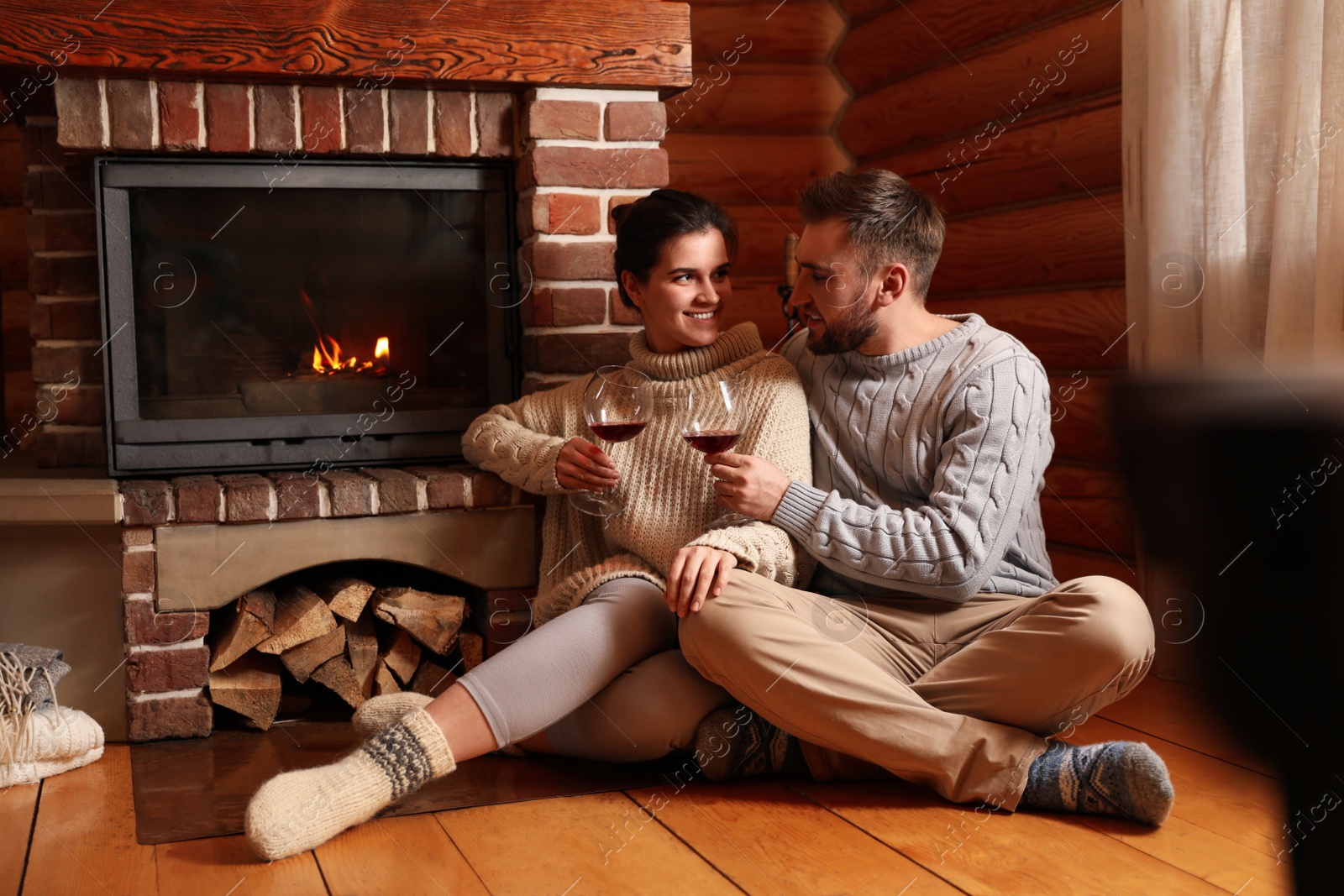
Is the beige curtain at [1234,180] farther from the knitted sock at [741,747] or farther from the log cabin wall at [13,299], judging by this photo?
the log cabin wall at [13,299]

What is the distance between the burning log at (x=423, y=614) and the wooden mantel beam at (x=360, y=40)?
0.94 meters

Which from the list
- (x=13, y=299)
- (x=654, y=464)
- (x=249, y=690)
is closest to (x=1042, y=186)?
(x=654, y=464)

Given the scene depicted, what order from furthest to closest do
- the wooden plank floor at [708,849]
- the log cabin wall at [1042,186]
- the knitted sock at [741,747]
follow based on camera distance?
the log cabin wall at [1042,186] < the knitted sock at [741,747] < the wooden plank floor at [708,849]

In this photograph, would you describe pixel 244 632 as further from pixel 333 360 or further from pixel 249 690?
pixel 333 360

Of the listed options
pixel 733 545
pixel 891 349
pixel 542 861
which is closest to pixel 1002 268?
pixel 891 349

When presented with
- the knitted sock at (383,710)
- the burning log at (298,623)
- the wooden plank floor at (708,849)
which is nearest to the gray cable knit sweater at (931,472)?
the wooden plank floor at (708,849)

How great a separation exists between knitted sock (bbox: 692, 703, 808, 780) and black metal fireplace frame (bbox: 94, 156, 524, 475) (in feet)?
2.65

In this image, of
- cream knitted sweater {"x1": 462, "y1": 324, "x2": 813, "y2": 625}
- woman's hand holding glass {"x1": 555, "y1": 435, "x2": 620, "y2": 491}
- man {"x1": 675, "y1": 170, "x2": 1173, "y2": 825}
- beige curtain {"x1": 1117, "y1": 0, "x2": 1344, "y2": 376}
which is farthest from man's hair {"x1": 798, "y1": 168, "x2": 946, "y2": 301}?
woman's hand holding glass {"x1": 555, "y1": 435, "x2": 620, "y2": 491}

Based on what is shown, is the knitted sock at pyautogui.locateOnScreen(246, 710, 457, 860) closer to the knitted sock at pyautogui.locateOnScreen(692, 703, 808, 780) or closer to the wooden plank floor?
the wooden plank floor

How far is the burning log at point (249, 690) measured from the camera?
6.84ft

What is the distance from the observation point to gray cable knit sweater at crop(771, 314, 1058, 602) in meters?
1.70

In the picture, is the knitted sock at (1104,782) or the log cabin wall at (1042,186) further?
the log cabin wall at (1042,186)

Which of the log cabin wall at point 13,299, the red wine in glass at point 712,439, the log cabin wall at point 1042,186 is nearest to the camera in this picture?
the red wine in glass at point 712,439

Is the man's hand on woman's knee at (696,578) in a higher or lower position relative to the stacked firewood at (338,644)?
higher
